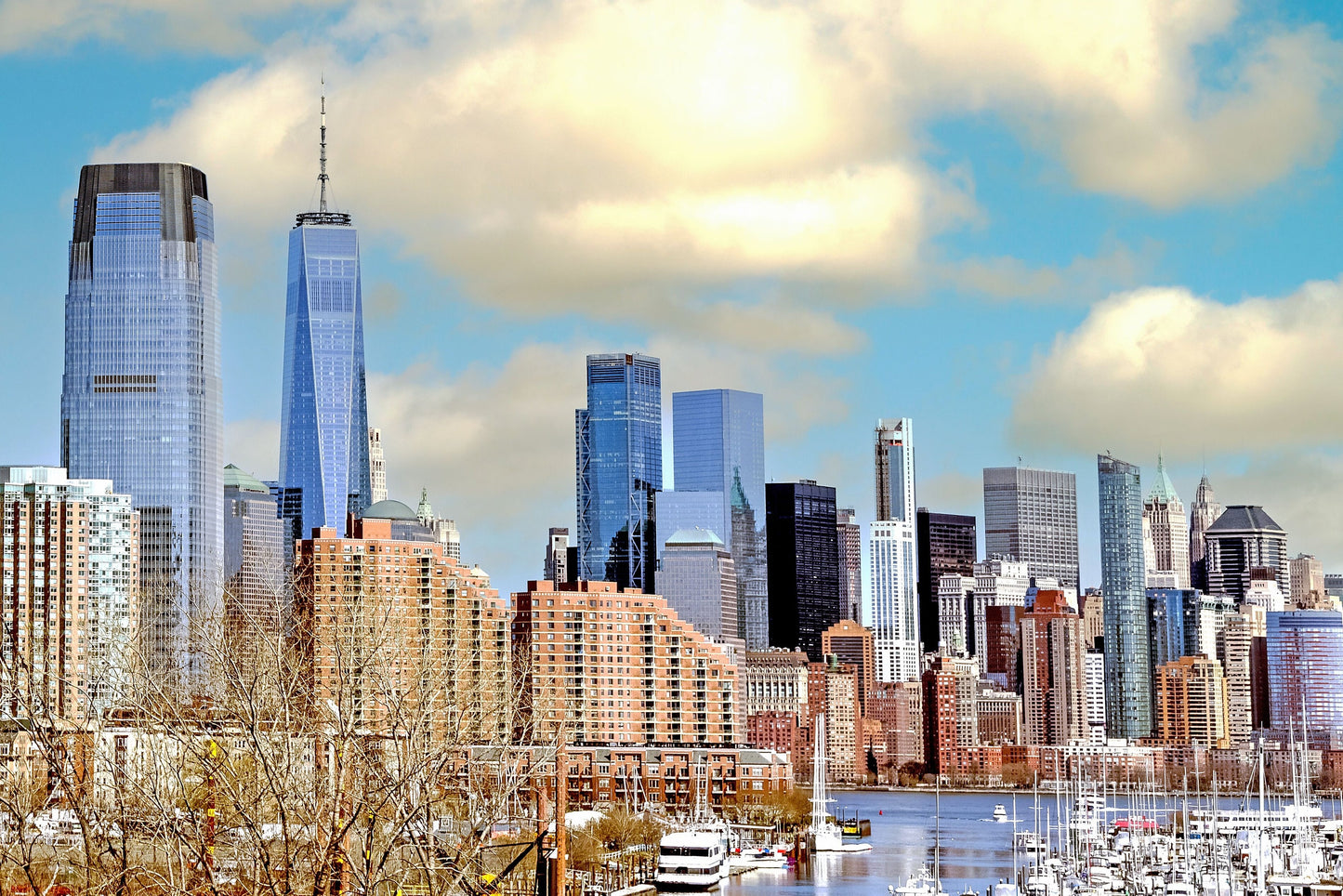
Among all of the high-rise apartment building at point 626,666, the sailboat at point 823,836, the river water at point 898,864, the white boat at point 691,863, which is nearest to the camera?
the white boat at point 691,863

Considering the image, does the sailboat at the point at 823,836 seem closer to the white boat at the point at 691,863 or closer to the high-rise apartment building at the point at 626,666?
the high-rise apartment building at the point at 626,666

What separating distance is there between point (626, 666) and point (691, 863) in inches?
2297

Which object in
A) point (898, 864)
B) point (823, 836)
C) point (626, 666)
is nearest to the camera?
point (898, 864)

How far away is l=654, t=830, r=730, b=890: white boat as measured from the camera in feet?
322

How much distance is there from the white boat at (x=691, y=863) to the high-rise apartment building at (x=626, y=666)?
48.2 meters

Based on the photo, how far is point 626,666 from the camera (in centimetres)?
15750

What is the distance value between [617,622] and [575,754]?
57.0 feet

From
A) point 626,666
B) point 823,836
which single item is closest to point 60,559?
point 626,666

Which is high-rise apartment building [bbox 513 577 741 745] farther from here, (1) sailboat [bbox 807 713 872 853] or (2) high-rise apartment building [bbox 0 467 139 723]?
(2) high-rise apartment building [bbox 0 467 139 723]

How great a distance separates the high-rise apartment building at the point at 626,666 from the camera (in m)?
155

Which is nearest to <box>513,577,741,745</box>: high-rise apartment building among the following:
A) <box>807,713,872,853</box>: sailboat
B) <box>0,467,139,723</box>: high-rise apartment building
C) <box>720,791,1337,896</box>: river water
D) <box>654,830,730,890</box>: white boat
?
<box>807,713,872,853</box>: sailboat

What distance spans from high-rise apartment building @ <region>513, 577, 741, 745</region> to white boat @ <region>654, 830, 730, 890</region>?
48200 mm

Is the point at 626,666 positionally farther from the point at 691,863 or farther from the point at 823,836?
the point at 691,863

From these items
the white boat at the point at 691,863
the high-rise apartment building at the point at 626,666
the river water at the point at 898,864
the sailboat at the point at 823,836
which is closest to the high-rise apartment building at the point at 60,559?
the high-rise apartment building at the point at 626,666
